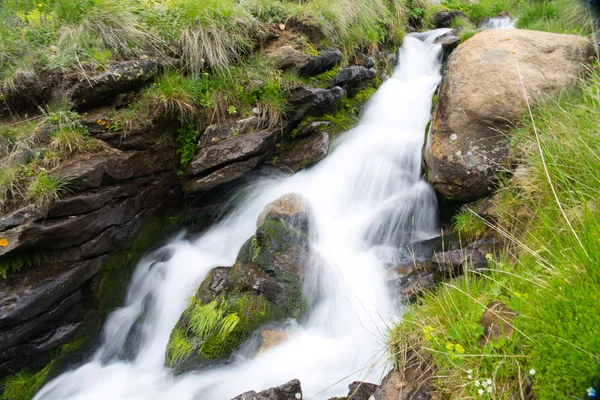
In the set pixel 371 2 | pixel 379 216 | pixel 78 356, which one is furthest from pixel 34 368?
pixel 371 2

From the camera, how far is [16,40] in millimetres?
5059

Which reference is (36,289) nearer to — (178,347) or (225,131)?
(178,347)

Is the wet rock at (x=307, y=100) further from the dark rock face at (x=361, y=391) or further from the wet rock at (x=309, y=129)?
the dark rock face at (x=361, y=391)

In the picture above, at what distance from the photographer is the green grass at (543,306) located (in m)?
1.53

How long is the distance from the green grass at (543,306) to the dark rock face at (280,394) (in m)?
0.85

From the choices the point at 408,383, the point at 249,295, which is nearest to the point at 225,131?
the point at 249,295

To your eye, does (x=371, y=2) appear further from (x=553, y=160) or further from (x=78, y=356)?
(x=78, y=356)

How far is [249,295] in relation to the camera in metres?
3.96

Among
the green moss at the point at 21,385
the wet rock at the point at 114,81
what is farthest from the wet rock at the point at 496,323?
the wet rock at the point at 114,81

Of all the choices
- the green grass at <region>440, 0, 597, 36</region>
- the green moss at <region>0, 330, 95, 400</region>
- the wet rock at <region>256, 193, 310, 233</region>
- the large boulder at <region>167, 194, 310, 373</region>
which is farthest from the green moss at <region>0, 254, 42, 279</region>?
the green grass at <region>440, 0, 597, 36</region>

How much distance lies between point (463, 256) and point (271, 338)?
2.03 metres

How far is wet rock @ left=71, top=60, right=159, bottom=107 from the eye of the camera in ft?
15.7

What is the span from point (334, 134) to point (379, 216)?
Result: 1856mm

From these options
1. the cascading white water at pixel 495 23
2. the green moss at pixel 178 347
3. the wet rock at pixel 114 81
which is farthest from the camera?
the cascading white water at pixel 495 23
